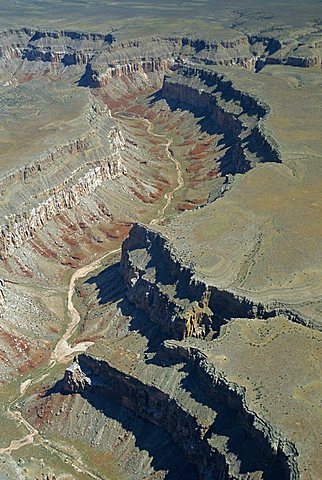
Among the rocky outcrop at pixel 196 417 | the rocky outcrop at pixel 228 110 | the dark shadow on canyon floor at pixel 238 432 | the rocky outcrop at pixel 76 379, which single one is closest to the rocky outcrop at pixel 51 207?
the rocky outcrop at pixel 228 110

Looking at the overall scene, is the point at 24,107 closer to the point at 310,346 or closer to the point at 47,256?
the point at 47,256

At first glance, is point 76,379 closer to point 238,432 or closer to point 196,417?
point 196,417

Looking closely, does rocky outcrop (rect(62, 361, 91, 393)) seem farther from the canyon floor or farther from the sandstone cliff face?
the sandstone cliff face

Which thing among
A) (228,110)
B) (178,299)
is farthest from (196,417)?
(228,110)

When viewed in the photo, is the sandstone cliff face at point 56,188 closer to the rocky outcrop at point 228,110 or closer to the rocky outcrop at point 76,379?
the rocky outcrop at point 228,110

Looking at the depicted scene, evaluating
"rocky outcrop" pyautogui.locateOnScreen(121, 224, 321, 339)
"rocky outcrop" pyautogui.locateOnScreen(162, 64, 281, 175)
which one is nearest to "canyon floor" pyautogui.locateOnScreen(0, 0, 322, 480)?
Result: "rocky outcrop" pyautogui.locateOnScreen(121, 224, 321, 339)

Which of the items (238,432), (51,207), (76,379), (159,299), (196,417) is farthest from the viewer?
(51,207)

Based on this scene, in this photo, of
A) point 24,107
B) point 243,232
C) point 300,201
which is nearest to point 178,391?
point 243,232
